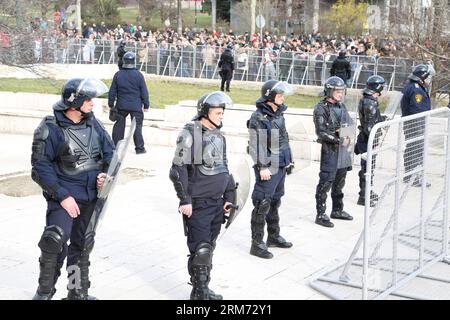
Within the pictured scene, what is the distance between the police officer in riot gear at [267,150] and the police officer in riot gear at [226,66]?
55.7ft

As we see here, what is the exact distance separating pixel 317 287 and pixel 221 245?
1.79 metres

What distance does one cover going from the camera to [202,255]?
6898 millimetres

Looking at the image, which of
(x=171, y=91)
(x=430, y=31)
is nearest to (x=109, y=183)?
(x=430, y=31)

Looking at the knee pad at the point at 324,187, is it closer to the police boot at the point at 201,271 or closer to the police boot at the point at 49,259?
the police boot at the point at 201,271

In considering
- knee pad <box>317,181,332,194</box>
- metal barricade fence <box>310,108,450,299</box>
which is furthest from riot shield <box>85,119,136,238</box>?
knee pad <box>317,181,332,194</box>

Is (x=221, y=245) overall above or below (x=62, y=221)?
below

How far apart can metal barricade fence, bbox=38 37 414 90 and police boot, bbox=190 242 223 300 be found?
52.3 feet

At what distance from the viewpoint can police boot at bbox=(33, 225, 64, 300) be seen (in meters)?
6.46

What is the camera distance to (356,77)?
24.2 m

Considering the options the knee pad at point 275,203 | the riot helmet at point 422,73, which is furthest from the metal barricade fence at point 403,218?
the riot helmet at point 422,73

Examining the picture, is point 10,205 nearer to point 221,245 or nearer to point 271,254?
point 221,245

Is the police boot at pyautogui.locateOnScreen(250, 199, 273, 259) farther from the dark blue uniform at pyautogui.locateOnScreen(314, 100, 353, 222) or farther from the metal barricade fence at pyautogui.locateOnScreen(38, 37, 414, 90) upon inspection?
the metal barricade fence at pyautogui.locateOnScreen(38, 37, 414, 90)

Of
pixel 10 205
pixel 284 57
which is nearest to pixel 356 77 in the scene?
pixel 284 57

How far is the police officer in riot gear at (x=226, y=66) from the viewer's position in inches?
1001
